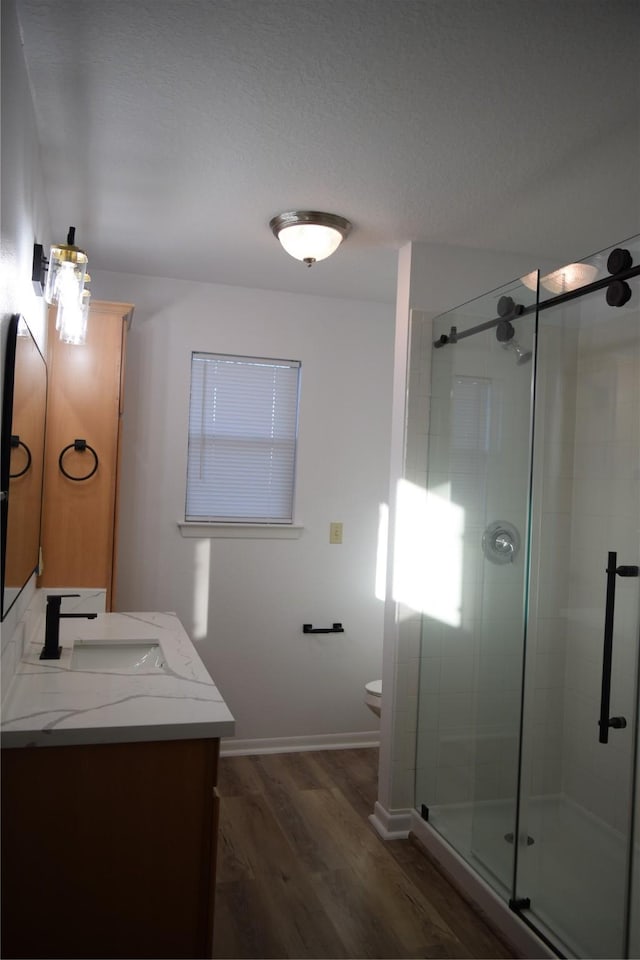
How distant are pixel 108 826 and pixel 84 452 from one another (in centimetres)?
202

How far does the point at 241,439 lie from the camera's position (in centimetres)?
436

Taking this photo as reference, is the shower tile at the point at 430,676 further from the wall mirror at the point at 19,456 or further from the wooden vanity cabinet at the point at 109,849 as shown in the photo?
the wall mirror at the point at 19,456

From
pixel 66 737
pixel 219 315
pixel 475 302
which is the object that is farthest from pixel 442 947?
pixel 219 315

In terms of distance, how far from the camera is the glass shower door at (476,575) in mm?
Result: 2717

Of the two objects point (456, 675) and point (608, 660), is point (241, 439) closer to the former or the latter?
point (456, 675)

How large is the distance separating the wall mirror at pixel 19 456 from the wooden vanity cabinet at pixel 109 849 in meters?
0.45

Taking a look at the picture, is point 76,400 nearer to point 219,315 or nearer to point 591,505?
point 219,315

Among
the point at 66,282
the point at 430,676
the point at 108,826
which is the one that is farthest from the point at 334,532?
the point at 108,826

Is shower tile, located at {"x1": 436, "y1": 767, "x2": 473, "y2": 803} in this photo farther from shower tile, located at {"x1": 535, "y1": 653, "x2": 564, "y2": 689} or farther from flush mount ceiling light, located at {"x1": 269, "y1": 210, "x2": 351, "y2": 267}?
flush mount ceiling light, located at {"x1": 269, "y1": 210, "x2": 351, "y2": 267}

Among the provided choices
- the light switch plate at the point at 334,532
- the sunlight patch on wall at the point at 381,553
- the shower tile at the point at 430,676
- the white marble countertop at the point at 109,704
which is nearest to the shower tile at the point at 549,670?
the shower tile at the point at 430,676

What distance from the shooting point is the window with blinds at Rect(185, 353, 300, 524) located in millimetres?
4277

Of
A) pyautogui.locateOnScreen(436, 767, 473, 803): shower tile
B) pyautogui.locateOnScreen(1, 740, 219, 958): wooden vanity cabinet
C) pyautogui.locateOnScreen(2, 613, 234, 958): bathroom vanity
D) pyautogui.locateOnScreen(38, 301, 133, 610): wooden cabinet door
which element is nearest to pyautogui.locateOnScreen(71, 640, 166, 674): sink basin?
pyautogui.locateOnScreen(2, 613, 234, 958): bathroom vanity

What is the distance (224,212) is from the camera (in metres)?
3.13

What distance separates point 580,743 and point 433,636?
709mm
